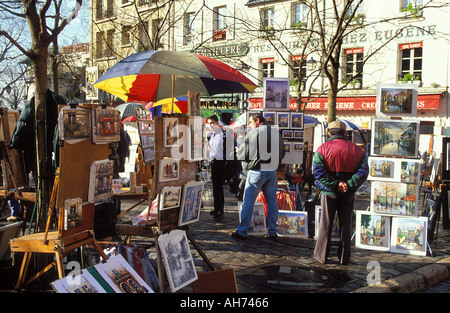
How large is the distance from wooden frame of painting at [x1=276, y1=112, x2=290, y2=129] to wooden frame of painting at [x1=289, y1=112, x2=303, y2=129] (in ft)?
0.26

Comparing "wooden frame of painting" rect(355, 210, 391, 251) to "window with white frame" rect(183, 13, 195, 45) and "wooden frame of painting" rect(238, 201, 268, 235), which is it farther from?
"window with white frame" rect(183, 13, 195, 45)

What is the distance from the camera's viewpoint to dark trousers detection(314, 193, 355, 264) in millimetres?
5672

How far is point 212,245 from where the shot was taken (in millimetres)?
6328

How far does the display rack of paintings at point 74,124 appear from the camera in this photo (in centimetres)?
385

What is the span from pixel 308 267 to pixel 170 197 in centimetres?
212

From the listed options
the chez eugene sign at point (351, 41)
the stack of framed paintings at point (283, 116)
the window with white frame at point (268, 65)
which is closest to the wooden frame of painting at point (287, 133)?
the stack of framed paintings at point (283, 116)

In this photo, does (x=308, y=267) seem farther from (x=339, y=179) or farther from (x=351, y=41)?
(x=351, y=41)

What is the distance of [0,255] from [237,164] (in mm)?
7574

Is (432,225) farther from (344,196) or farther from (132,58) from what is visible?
(132,58)

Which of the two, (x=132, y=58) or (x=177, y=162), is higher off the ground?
(x=132, y=58)

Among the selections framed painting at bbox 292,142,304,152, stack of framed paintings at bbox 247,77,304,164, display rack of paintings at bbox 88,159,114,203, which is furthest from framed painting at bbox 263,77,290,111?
display rack of paintings at bbox 88,159,114,203
